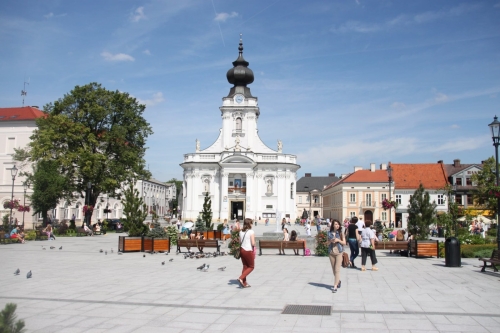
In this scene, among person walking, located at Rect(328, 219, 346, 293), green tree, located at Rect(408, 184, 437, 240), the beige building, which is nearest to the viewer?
person walking, located at Rect(328, 219, 346, 293)

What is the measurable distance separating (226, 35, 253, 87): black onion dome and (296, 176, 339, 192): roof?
40.1m

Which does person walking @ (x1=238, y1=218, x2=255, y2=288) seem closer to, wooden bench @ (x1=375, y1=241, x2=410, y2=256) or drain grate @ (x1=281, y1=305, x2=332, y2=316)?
drain grate @ (x1=281, y1=305, x2=332, y2=316)

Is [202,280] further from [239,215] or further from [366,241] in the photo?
[239,215]

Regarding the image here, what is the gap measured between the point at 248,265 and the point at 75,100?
33.7 meters

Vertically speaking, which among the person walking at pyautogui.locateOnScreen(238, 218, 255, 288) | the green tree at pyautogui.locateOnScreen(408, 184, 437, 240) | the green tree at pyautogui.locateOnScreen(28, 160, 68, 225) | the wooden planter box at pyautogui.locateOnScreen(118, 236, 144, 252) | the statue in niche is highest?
the statue in niche

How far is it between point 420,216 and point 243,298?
12563mm

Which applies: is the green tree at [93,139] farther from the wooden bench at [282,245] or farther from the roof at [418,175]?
the roof at [418,175]

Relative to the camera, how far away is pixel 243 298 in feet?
32.0

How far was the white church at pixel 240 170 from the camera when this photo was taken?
66.1m

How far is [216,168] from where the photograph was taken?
6825 centimetres

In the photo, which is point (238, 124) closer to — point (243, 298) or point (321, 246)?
point (321, 246)

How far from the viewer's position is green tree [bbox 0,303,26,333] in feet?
10.5

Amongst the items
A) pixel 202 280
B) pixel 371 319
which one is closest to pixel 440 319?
pixel 371 319

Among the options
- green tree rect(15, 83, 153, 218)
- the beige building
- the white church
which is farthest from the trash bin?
the beige building
